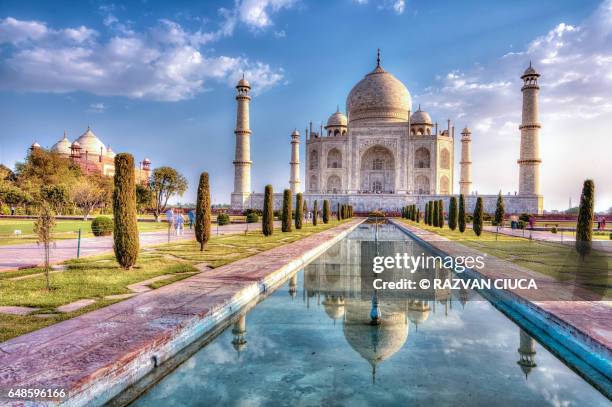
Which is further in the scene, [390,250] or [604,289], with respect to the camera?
[390,250]

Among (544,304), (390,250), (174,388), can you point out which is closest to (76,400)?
(174,388)

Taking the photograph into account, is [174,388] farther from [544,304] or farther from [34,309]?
[544,304]

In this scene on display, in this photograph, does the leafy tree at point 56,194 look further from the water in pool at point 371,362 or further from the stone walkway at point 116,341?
the water in pool at point 371,362

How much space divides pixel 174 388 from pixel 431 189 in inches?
1387

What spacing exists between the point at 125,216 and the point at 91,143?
46.1m

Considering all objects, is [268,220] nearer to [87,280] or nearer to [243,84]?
[87,280]

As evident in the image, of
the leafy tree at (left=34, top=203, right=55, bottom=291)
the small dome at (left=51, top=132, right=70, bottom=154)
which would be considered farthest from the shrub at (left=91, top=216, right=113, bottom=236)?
the small dome at (left=51, top=132, right=70, bottom=154)

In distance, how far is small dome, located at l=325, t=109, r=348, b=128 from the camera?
41.4m

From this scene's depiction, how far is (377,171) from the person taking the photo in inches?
1491

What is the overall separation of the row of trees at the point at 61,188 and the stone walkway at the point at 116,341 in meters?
19.8

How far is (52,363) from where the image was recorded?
251cm

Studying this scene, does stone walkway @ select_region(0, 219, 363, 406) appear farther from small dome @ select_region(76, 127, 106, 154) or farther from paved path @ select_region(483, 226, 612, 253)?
small dome @ select_region(76, 127, 106, 154)

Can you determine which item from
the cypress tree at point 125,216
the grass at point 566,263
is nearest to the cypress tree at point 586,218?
the grass at point 566,263

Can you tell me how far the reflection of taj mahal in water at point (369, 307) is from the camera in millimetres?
3510
